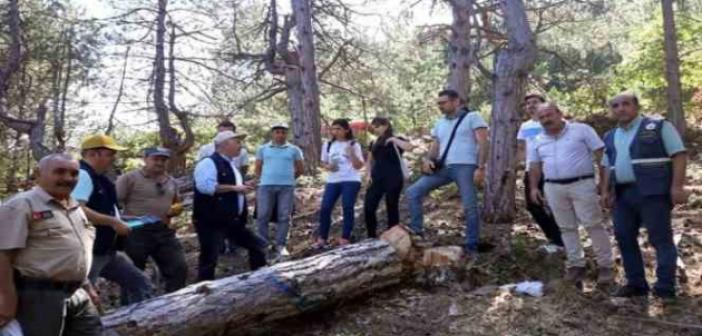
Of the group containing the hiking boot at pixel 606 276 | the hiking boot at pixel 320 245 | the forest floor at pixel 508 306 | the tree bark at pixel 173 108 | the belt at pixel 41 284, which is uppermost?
the tree bark at pixel 173 108

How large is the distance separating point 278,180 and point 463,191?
221 centimetres

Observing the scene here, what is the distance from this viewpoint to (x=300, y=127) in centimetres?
1520

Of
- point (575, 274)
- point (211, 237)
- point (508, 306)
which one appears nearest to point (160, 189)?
point (211, 237)

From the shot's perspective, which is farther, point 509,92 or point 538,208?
point 509,92

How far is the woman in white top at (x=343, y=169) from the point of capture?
297 inches

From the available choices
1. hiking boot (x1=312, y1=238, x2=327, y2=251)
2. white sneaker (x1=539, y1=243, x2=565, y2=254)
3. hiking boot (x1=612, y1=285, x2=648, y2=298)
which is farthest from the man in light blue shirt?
hiking boot (x1=612, y1=285, x2=648, y2=298)

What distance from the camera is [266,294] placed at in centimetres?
516

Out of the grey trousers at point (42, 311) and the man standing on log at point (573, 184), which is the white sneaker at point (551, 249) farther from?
the grey trousers at point (42, 311)

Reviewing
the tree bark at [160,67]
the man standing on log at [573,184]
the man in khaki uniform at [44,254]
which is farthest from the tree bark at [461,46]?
the man in khaki uniform at [44,254]

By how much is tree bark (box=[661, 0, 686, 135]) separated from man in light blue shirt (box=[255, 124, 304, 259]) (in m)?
9.73

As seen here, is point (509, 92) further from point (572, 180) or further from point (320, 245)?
point (320, 245)

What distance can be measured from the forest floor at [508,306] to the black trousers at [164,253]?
3.51ft

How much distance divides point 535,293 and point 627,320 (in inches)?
30.9

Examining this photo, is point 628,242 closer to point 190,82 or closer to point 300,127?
point 300,127
